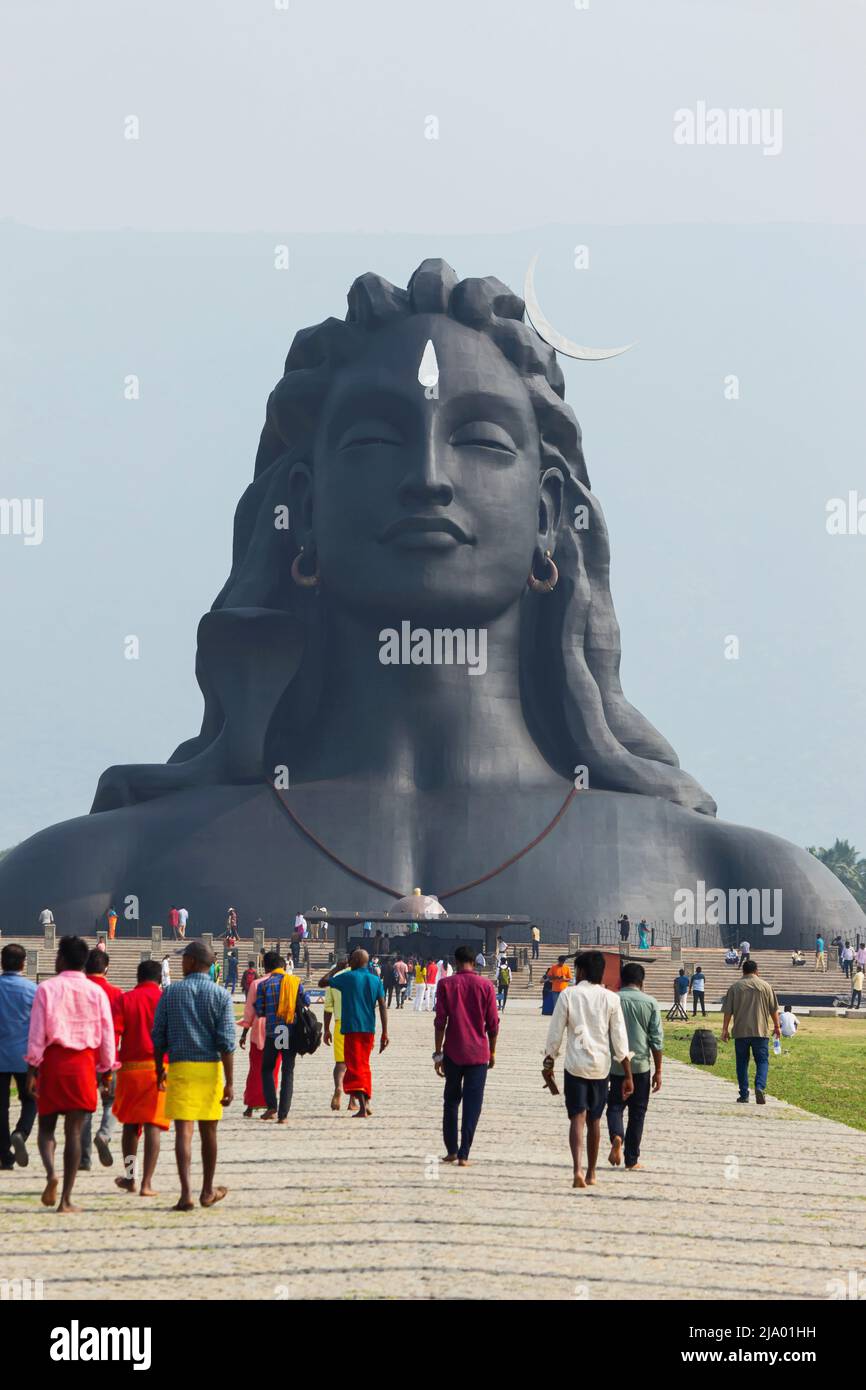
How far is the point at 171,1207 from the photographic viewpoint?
10250 millimetres

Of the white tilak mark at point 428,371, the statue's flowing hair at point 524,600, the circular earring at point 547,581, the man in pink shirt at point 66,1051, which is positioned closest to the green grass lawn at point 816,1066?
the man in pink shirt at point 66,1051

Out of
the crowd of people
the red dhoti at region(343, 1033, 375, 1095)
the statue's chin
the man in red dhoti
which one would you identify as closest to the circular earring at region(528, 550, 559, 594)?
Result: the statue's chin

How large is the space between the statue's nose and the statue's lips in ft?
1.51

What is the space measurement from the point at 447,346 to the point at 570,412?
4.48m

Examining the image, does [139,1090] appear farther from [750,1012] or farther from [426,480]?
[426,480]

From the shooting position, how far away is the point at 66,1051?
1038 centimetres

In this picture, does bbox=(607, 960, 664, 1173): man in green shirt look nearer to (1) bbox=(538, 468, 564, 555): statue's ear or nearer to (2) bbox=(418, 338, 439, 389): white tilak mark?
(2) bbox=(418, 338, 439, 389): white tilak mark

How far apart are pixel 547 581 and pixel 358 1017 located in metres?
36.9

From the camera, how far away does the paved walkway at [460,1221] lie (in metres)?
7.95

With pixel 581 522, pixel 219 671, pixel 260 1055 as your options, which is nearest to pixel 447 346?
pixel 581 522

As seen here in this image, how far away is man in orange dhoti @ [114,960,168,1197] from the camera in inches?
430

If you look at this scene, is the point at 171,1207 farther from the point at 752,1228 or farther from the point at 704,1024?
the point at 704,1024

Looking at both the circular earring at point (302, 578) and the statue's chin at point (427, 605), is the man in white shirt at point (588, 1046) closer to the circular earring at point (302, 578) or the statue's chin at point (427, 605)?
the statue's chin at point (427, 605)

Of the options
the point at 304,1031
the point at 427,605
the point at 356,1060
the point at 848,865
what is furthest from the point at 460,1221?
the point at 848,865
